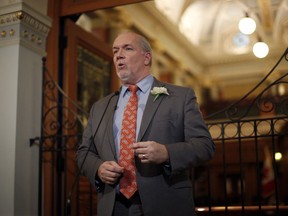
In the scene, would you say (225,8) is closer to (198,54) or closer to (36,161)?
(198,54)

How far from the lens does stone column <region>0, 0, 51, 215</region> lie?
12.7 feet

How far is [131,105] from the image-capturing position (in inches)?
111

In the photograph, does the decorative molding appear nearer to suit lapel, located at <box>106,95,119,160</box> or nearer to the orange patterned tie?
suit lapel, located at <box>106,95,119,160</box>

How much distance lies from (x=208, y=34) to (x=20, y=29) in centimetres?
1112

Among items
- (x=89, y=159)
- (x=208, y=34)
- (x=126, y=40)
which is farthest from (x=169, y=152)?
(x=208, y=34)

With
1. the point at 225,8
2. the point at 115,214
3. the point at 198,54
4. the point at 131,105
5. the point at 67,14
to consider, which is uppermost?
the point at 225,8

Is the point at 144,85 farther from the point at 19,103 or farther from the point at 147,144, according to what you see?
the point at 19,103

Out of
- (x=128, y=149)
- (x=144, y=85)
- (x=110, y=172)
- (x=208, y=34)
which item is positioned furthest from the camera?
(x=208, y=34)

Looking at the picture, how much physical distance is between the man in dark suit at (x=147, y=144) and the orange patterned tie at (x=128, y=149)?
0.9 inches

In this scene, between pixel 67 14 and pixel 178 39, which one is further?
pixel 178 39

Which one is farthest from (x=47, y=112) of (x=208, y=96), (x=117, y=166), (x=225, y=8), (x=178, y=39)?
(x=208, y=96)

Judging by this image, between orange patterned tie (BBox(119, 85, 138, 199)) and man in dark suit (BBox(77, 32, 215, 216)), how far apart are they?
0.07 feet

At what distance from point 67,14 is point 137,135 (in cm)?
234

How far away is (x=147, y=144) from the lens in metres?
2.36
